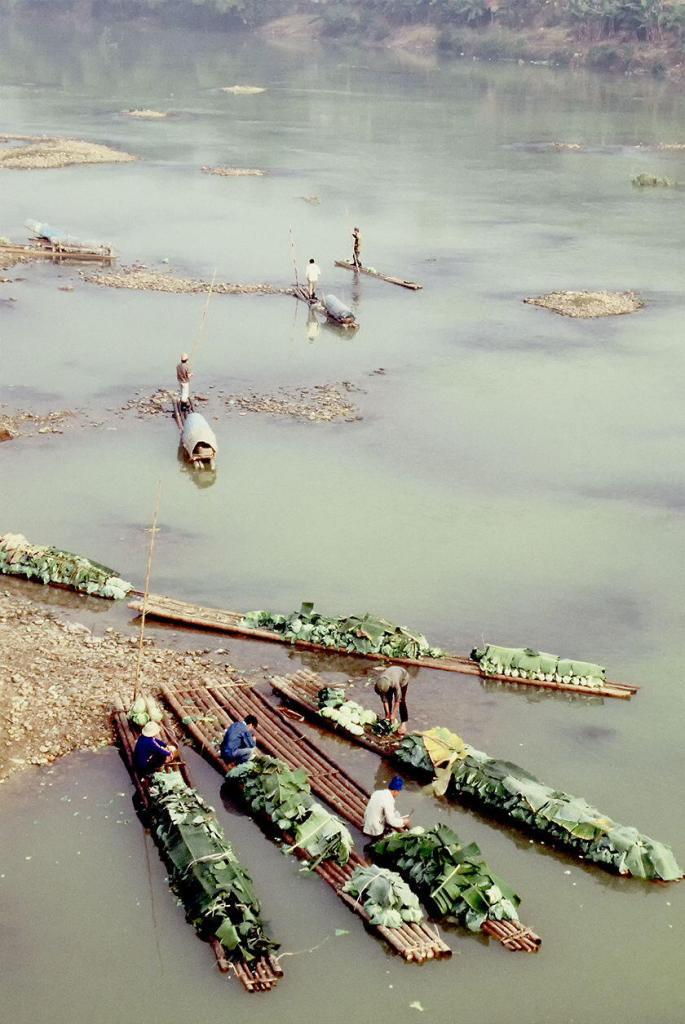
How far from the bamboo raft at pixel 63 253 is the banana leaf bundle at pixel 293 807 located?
31096 millimetres

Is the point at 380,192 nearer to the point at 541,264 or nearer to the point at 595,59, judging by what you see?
the point at 541,264

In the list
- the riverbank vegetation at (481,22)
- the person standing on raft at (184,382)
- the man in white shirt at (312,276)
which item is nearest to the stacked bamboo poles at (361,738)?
the person standing on raft at (184,382)

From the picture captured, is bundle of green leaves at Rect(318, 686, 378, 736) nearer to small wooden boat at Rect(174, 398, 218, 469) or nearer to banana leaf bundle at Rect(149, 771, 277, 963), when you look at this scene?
banana leaf bundle at Rect(149, 771, 277, 963)

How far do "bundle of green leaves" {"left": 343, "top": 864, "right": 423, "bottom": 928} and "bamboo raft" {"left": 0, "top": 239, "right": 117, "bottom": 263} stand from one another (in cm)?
3336

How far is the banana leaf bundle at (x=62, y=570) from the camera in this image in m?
20.9

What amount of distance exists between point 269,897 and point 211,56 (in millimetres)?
121127

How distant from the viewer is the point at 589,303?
4022cm

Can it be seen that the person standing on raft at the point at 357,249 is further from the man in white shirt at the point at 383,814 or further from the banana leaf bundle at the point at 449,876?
the banana leaf bundle at the point at 449,876

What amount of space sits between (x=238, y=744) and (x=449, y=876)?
12.4 feet

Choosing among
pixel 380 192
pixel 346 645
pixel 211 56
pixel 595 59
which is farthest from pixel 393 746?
pixel 211 56

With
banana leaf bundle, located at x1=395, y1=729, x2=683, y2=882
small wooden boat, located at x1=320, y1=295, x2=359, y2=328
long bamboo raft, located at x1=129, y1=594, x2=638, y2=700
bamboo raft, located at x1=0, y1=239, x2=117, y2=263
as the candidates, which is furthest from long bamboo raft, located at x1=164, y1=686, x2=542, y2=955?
bamboo raft, located at x1=0, y1=239, x2=117, y2=263

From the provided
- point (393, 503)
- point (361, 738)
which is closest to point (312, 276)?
point (393, 503)

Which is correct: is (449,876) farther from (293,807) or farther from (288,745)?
(288,745)

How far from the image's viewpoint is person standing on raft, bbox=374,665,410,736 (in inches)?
671
